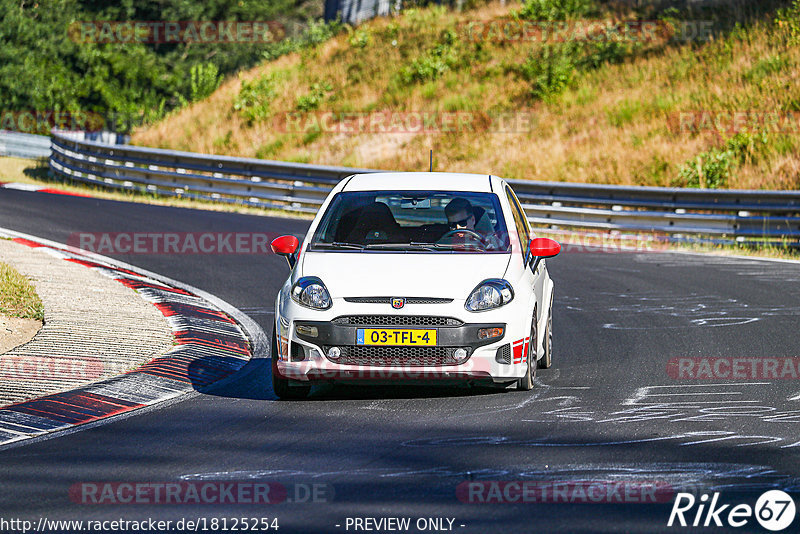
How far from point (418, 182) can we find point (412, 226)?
40cm

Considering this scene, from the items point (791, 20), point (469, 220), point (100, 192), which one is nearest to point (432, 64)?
point (791, 20)

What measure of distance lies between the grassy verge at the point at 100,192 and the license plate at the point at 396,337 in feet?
50.6

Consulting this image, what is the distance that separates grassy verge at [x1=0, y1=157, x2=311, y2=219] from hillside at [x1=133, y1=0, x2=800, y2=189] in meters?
5.03

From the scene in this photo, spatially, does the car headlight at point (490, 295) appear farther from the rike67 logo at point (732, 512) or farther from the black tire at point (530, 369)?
the rike67 logo at point (732, 512)

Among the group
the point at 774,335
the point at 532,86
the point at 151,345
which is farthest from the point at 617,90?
the point at 151,345

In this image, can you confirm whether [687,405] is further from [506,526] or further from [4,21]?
[4,21]

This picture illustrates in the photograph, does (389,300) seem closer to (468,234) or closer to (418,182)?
(468,234)

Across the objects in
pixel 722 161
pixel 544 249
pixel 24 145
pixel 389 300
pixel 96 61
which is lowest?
pixel 389 300

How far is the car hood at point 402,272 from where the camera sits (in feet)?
25.4

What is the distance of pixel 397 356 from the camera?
7.65 m

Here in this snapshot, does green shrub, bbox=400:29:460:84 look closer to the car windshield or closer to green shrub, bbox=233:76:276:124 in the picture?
green shrub, bbox=233:76:276:124

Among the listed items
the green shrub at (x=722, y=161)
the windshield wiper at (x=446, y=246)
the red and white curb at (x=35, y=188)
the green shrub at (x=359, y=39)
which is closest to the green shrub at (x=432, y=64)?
the green shrub at (x=359, y=39)

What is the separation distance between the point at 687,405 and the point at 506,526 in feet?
10.2

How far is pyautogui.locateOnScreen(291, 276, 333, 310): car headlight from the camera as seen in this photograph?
7.81 m
